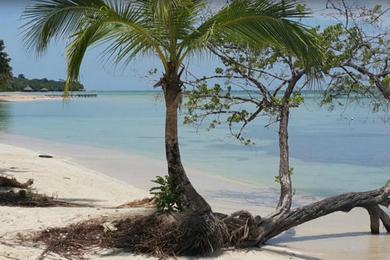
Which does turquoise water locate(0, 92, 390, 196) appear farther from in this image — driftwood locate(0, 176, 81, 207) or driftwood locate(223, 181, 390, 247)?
driftwood locate(0, 176, 81, 207)

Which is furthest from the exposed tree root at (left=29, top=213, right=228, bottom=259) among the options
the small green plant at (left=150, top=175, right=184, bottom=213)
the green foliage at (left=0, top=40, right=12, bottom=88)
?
the green foliage at (left=0, top=40, right=12, bottom=88)

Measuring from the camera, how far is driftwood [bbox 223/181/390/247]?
6871mm

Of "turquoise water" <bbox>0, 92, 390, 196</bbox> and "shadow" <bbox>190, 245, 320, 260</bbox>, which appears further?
"turquoise water" <bbox>0, 92, 390, 196</bbox>

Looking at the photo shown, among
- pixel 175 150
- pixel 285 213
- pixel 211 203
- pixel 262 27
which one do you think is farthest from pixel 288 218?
pixel 211 203

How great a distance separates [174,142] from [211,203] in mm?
5200

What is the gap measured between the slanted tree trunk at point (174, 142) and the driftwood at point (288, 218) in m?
0.55

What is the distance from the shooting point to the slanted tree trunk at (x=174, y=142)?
248 inches

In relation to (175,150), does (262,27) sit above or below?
above

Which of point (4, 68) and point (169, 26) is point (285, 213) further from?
point (4, 68)

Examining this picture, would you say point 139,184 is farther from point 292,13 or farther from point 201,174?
point 292,13

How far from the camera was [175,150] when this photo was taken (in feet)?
21.2

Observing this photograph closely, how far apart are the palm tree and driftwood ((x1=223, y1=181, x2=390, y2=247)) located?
78cm

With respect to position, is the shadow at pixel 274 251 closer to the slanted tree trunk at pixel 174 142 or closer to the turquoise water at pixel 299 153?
the slanted tree trunk at pixel 174 142

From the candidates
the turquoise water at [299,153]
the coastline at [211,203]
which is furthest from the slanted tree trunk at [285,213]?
the turquoise water at [299,153]
